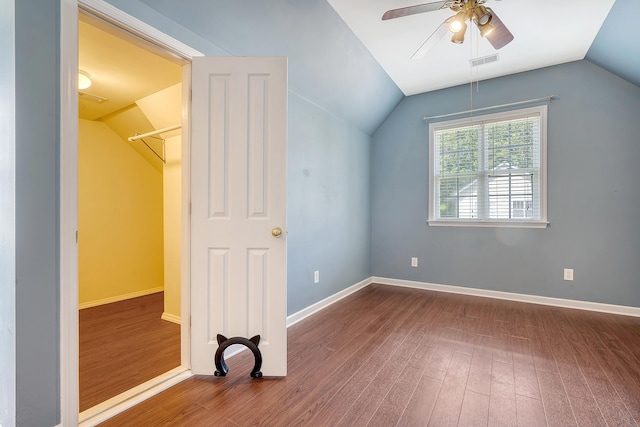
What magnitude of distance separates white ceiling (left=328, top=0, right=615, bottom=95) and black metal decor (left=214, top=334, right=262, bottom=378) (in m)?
2.60

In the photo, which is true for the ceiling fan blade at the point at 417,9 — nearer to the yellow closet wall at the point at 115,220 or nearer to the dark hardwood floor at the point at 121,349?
the dark hardwood floor at the point at 121,349

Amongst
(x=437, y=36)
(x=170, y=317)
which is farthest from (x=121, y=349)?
(x=437, y=36)

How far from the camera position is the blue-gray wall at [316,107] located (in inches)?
76.7

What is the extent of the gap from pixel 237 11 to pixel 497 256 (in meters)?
3.74

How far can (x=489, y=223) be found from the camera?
363 centimetres

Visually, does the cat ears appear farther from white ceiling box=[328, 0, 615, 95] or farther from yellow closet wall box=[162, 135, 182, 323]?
white ceiling box=[328, 0, 615, 95]

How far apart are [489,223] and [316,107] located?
2578 mm

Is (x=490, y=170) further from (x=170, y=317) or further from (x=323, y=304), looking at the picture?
(x=170, y=317)

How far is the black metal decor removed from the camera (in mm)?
1828

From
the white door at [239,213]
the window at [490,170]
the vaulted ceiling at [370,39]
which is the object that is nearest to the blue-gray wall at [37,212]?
the vaulted ceiling at [370,39]

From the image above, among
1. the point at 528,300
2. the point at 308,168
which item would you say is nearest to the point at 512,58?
the point at 308,168

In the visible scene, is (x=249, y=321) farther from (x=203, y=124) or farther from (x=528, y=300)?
(x=528, y=300)

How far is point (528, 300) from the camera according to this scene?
11.2 feet

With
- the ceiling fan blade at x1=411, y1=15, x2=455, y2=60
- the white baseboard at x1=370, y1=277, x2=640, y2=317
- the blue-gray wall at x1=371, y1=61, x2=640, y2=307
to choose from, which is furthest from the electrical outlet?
the ceiling fan blade at x1=411, y1=15, x2=455, y2=60
